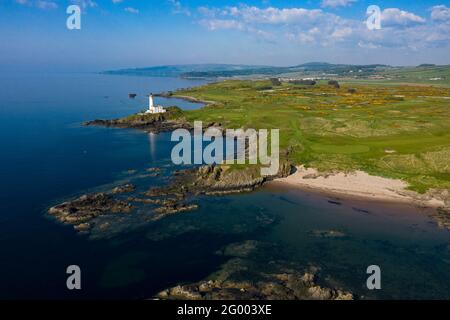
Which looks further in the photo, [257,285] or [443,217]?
[443,217]

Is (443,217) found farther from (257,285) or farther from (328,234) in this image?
(257,285)

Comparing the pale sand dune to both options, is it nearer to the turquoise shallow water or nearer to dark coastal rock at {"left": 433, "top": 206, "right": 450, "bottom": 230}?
dark coastal rock at {"left": 433, "top": 206, "right": 450, "bottom": 230}

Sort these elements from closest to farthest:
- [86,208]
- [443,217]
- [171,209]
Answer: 1. [443,217]
2. [86,208]
3. [171,209]

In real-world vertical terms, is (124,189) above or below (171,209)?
above

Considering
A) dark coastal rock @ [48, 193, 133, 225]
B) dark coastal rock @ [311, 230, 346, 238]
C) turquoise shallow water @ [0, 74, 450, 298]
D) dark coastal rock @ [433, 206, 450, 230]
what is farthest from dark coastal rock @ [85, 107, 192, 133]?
dark coastal rock @ [433, 206, 450, 230]

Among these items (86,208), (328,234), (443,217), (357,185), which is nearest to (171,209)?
(86,208)
